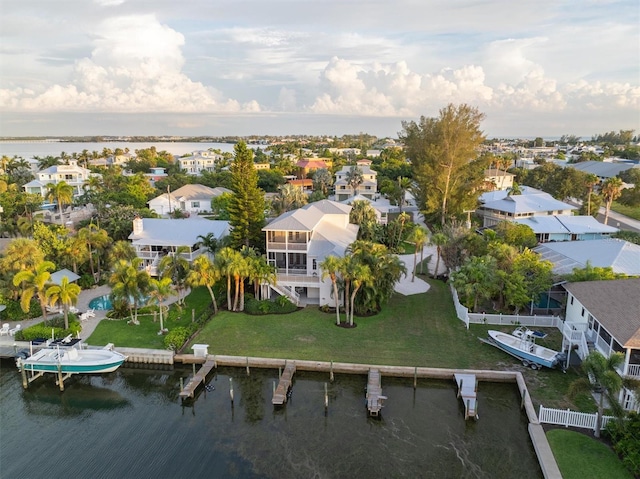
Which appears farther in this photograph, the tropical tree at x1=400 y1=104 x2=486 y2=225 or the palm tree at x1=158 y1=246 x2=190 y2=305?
the tropical tree at x1=400 y1=104 x2=486 y2=225

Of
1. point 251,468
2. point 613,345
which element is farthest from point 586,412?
point 251,468

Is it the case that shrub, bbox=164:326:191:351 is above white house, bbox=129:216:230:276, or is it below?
below

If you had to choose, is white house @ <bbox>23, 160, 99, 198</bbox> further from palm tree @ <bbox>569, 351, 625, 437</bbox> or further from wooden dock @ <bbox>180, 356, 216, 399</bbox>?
palm tree @ <bbox>569, 351, 625, 437</bbox>

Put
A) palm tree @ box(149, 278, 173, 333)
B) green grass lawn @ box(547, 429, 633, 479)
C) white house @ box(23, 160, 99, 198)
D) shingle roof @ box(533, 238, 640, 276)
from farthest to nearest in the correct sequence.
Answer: white house @ box(23, 160, 99, 198) → shingle roof @ box(533, 238, 640, 276) → palm tree @ box(149, 278, 173, 333) → green grass lawn @ box(547, 429, 633, 479)

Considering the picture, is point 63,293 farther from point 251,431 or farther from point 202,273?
point 251,431

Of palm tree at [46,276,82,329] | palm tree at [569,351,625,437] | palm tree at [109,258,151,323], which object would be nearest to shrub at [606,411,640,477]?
palm tree at [569,351,625,437]

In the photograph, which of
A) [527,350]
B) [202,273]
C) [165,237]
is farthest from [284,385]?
[165,237]
